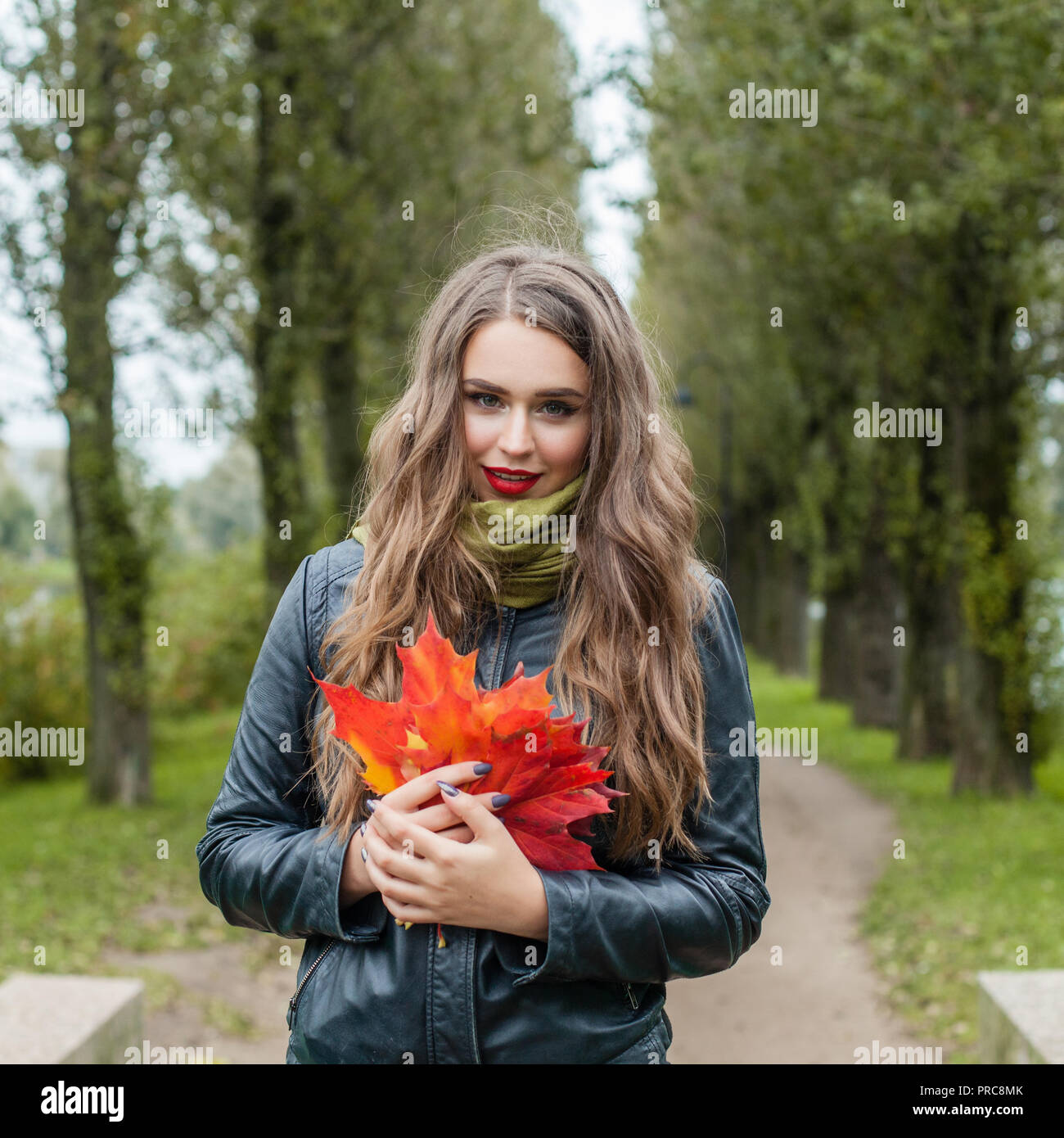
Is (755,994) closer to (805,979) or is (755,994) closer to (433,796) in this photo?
(805,979)

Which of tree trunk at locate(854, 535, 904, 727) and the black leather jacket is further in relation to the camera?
tree trunk at locate(854, 535, 904, 727)

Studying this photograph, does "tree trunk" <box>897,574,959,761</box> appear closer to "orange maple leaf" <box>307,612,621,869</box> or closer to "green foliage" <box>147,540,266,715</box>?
"green foliage" <box>147,540,266,715</box>

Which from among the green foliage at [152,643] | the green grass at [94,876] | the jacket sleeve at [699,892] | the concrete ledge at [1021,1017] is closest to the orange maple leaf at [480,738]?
the jacket sleeve at [699,892]

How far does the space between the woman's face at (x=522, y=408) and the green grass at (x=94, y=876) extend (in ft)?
20.3

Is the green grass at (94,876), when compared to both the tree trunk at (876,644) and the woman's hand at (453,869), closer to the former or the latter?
the woman's hand at (453,869)

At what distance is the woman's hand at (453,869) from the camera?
5.93 ft

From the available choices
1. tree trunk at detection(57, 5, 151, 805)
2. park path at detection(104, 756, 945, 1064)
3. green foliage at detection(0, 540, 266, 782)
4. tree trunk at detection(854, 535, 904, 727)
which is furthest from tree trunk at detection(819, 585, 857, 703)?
tree trunk at detection(57, 5, 151, 805)

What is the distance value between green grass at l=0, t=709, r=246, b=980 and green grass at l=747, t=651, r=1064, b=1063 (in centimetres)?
468

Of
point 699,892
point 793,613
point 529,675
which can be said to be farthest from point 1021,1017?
point 793,613

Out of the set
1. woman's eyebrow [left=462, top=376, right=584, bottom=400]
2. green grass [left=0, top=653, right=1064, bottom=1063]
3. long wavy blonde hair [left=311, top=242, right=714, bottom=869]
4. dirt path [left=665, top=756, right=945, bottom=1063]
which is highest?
woman's eyebrow [left=462, top=376, right=584, bottom=400]

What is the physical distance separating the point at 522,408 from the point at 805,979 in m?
7.01

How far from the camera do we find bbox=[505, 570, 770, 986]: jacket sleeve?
1929 millimetres

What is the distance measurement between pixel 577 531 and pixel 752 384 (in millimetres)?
23232
